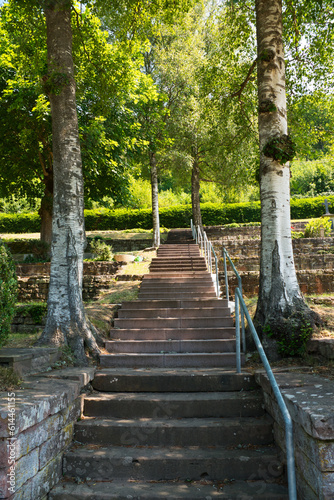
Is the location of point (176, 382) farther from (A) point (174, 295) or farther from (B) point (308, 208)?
(B) point (308, 208)

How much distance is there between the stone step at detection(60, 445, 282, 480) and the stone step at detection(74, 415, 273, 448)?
197mm

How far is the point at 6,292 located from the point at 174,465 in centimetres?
227

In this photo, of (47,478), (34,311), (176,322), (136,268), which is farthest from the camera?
(136,268)

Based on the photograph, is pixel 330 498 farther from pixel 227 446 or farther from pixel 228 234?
pixel 228 234

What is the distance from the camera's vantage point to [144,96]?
530 inches

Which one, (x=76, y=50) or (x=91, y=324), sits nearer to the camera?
(x=91, y=324)

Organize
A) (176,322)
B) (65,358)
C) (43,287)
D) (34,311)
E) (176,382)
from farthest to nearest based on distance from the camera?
(43,287), (34,311), (176,322), (65,358), (176,382)

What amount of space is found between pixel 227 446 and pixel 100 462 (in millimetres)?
1203

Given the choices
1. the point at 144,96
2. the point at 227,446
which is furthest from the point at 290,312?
the point at 144,96

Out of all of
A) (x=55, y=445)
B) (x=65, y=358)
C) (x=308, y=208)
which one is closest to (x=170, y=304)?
(x=65, y=358)

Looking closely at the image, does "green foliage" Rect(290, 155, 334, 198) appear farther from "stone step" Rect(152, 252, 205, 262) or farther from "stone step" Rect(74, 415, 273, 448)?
"stone step" Rect(74, 415, 273, 448)

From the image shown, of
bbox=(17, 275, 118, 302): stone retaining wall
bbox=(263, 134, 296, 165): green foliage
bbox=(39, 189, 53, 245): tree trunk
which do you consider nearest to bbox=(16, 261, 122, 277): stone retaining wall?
bbox=(17, 275, 118, 302): stone retaining wall

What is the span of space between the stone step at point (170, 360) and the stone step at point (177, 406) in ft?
4.25

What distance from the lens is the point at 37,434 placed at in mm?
3008
